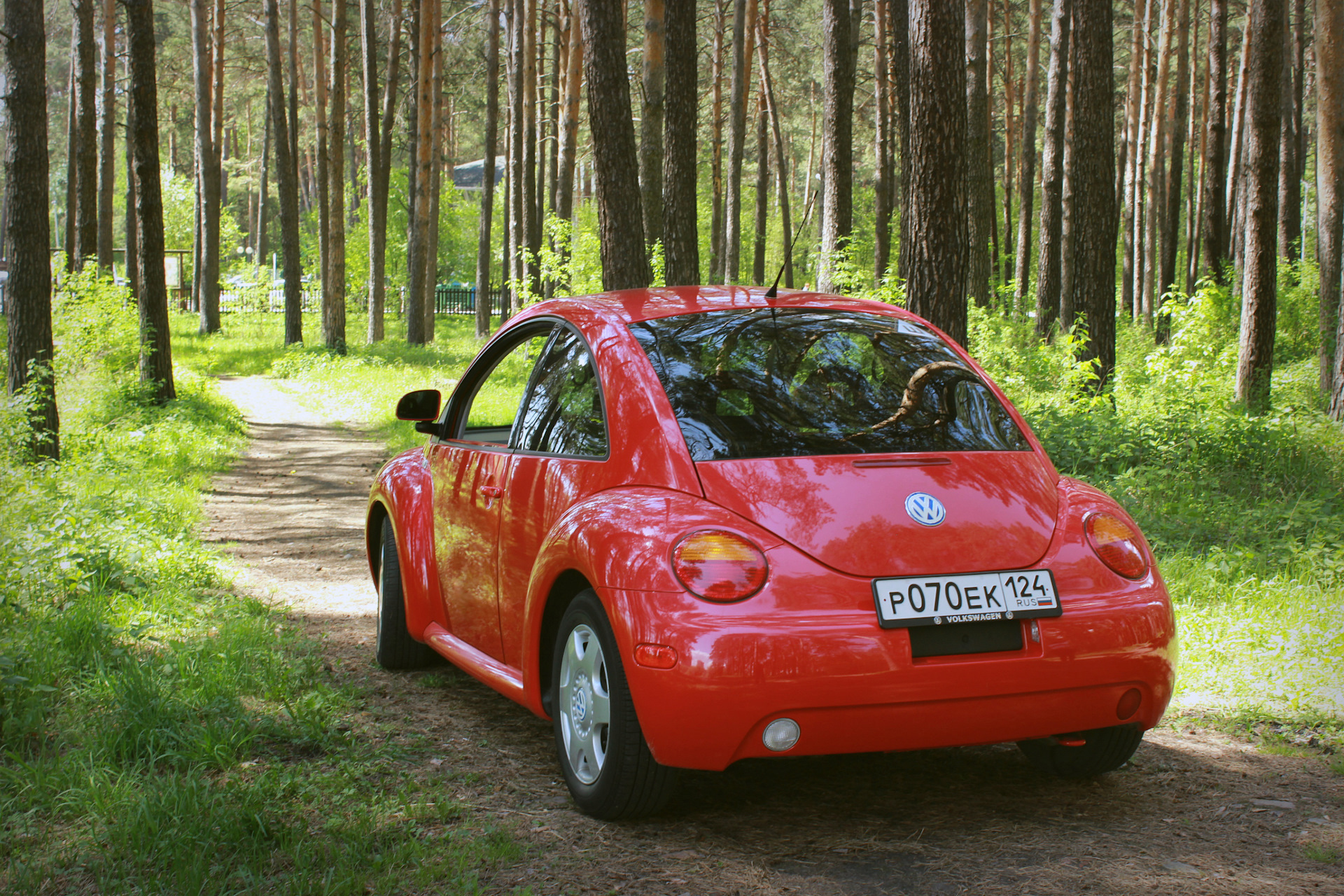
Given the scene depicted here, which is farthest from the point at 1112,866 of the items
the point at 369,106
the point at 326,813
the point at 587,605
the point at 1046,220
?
the point at 369,106

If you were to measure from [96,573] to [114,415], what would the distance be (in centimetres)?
944

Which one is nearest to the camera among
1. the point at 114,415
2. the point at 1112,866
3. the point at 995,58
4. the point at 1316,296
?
the point at 1112,866

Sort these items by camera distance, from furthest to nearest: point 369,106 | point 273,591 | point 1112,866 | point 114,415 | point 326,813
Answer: point 369,106, point 114,415, point 273,591, point 326,813, point 1112,866

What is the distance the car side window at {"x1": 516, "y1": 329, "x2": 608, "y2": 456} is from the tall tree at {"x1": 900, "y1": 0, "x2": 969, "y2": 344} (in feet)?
17.2

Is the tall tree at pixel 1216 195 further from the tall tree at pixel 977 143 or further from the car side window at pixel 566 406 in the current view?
the car side window at pixel 566 406

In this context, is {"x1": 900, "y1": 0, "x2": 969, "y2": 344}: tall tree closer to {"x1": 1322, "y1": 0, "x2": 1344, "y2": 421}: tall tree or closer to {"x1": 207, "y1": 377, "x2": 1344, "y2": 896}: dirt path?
{"x1": 207, "y1": 377, "x2": 1344, "y2": 896}: dirt path

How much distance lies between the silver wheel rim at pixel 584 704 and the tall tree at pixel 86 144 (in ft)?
53.0

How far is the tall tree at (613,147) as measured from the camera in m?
10.6

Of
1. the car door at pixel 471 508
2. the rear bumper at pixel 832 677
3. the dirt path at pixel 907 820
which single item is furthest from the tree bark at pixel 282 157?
the rear bumper at pixel 832 677

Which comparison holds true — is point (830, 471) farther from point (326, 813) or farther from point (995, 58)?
point (995, 58)

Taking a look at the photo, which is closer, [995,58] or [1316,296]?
[1316,296]

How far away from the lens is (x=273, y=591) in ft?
22.0

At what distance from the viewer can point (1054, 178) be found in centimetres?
2402

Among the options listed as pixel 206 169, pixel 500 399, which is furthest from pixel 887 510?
pixel 206 169
